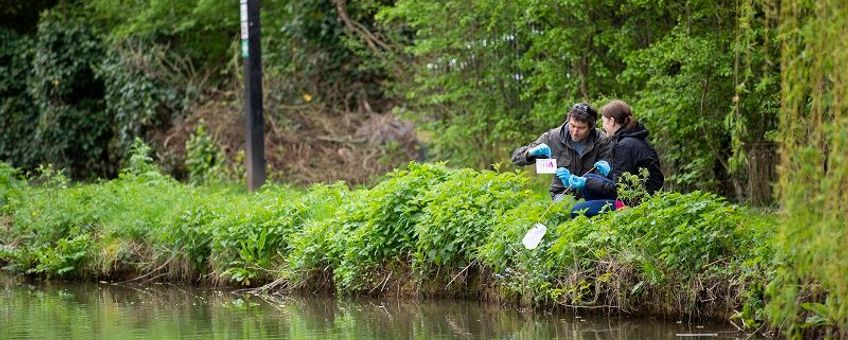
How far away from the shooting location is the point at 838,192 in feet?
25.6

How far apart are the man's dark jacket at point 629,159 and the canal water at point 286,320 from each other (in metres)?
1.11

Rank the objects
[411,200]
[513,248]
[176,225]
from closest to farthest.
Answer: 1. [513,248]
2. [411,200]
3. [176,225]

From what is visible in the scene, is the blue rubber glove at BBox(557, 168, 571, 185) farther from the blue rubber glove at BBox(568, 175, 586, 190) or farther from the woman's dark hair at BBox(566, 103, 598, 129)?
the woman's dark hair at BBox(566, 103, 598, 129)

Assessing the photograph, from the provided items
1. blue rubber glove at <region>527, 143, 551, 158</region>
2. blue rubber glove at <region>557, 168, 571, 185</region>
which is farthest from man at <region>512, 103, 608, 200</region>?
blue rubber glove at <region>557, 168, 571, 185</region>

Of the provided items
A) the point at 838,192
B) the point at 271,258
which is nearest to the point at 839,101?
the point at 838,192

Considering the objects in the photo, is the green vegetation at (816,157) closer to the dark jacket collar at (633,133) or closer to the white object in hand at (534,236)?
the white object in hand at (534,236)

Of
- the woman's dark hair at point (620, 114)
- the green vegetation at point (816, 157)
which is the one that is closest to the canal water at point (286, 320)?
the woman's dark hair at point (620, 114)

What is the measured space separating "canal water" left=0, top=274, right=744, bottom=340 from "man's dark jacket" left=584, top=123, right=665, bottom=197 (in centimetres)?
111

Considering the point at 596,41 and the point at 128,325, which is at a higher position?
the point at 596,41

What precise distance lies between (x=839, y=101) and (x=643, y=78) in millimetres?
7987

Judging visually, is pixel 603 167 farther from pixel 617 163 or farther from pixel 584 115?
pixel 584 115

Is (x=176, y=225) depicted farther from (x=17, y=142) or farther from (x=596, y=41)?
(x=17, y=142)

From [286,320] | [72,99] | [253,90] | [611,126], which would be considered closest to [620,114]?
[611,126]

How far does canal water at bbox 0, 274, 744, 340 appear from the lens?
1035 centimetres
